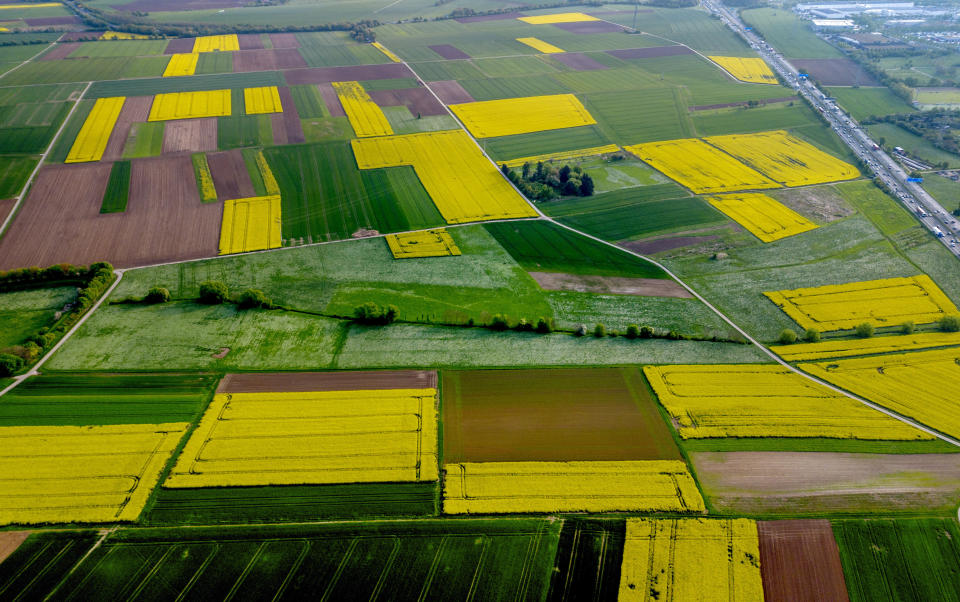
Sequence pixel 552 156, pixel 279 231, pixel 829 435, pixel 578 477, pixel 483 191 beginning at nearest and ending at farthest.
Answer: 1. pixel 578 477
2. pixel 829 435
3. pixel 279 231
4. pixel 483 191
5. pixel 552 156

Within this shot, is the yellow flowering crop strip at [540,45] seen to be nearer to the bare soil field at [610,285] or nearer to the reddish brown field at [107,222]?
the reddish brown field at [107,222]

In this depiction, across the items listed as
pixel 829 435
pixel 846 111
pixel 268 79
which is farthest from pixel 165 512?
pixel 846 111

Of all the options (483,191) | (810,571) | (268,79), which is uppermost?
(268,79)

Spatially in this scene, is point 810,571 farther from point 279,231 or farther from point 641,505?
point 279,231

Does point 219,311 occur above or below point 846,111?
below

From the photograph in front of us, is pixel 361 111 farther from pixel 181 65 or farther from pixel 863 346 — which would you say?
pixel 863 346

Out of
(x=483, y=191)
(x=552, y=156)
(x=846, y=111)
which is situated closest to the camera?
(x=483, y=191)

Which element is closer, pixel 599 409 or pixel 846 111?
pixel 599 409

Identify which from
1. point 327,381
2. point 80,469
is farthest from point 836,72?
point 80,469
